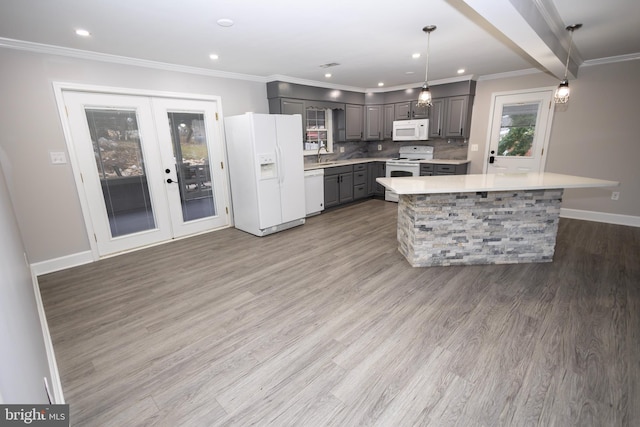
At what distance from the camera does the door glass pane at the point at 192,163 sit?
430 cm

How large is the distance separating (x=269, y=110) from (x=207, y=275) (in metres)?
3.19

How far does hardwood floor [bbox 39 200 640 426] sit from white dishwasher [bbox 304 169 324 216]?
191 cm

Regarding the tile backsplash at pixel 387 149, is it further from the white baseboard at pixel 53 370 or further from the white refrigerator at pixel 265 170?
the white baseboard at pixel 53 370

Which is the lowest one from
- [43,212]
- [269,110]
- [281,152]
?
[43,212]

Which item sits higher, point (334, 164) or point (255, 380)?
point (334, 164)

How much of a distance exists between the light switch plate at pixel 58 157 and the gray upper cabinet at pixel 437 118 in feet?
19.3

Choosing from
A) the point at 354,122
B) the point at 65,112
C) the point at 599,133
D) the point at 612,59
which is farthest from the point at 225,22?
the point at 599,133

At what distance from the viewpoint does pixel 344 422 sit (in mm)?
1590

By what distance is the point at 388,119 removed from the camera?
6.61 meters

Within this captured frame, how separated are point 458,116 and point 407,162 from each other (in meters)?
1.23

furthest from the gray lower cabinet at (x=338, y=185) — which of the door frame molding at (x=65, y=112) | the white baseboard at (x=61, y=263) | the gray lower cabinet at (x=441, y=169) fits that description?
the white baseboard at (x=61, y=263)

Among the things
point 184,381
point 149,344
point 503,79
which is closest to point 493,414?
point 184,381

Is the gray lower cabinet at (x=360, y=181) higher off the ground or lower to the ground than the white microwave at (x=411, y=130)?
lower

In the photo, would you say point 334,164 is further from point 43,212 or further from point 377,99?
point 43,212
